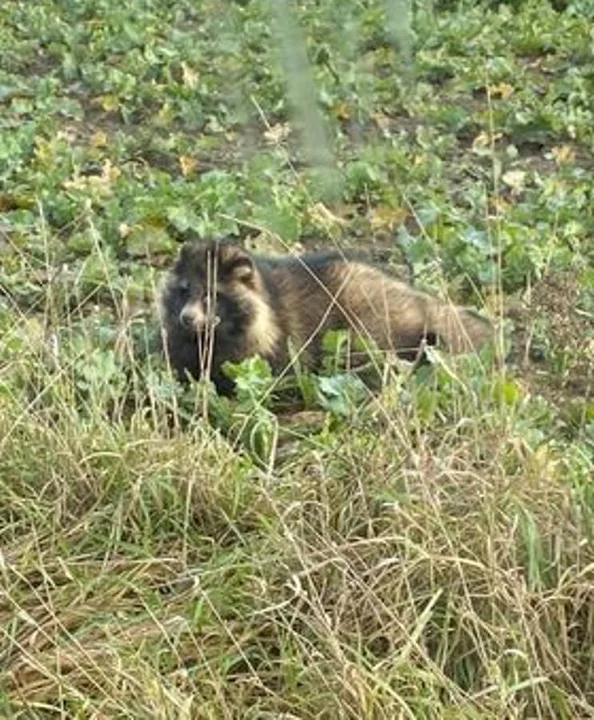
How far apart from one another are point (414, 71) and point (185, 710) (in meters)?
2.12

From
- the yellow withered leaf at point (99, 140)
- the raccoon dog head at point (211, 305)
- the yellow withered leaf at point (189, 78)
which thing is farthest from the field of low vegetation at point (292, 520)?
the yellow withered leaf at point (189, 78)

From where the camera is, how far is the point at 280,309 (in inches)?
211

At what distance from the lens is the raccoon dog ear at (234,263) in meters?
5.12

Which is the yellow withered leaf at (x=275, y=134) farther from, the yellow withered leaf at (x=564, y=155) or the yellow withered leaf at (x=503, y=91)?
the yellow withered leaf at (x=503, y=91)

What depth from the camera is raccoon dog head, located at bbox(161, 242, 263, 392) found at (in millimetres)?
5051

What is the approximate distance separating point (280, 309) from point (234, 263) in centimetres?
30

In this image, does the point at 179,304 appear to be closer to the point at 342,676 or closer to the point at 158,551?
the point at 158,551

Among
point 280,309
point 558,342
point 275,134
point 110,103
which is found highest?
point 275,134

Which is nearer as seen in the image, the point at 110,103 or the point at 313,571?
the point at 313,571

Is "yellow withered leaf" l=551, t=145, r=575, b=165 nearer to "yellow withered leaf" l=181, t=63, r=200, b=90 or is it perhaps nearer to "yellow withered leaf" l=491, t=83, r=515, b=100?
"yellow withered leaf" l=491, t=83, r=515, b=100

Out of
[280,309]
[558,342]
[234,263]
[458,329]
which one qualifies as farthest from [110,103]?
[558,342]

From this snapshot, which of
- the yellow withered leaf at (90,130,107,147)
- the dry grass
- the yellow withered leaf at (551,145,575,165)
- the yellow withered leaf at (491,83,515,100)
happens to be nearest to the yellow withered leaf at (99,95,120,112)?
the yellow withered leaf at (90,130,107,147)

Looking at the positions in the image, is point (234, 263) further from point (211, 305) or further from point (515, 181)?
point (515, 181)

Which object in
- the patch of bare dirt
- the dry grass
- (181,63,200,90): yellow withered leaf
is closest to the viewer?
the dry grass
